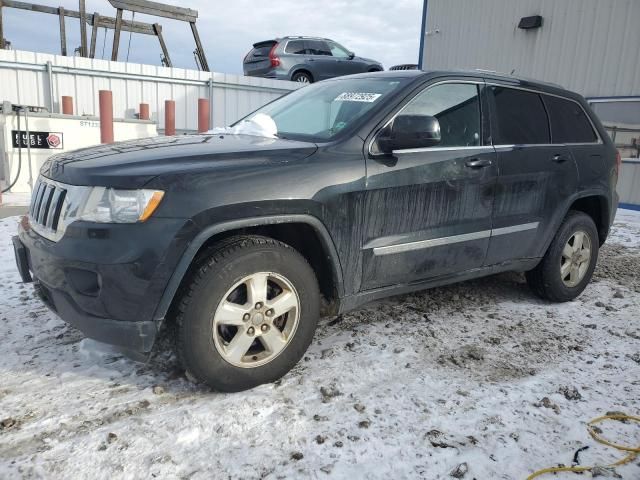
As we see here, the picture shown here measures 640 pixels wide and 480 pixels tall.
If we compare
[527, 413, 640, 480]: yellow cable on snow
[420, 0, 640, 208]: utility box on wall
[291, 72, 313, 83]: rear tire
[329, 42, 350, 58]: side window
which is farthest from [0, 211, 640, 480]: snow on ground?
[329, 42, 350, 58]: side window

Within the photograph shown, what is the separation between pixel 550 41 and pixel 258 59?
24.3 ft

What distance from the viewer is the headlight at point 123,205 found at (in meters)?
2.16

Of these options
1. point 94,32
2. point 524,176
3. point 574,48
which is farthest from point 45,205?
point 94,32

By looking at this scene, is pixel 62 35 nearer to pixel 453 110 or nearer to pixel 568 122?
pixel 453 110

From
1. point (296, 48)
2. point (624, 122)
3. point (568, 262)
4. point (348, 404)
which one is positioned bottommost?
point (348, 404)

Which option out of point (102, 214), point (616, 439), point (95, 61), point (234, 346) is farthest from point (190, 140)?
point (95, 61)

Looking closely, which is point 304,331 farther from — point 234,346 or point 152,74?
point 152,74

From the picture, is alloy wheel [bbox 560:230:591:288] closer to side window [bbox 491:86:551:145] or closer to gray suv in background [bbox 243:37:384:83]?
side window [bbox 491:86:551:145]

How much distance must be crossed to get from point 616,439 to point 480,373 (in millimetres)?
717

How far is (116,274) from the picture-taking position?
215 centimetres

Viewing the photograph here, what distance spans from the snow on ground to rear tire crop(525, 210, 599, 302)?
36cm

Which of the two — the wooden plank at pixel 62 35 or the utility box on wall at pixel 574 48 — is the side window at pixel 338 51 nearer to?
the utility box on wall at pixel 574 48

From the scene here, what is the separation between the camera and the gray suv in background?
1344 cm

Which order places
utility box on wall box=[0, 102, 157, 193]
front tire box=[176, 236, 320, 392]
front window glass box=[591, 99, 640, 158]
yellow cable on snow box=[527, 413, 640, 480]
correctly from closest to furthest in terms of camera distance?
yellow cable on snow box=[527, 413, 640, 480] < front tire box=[176, 236, 320, 392] < utility box on wall box=[0, 102, 157, 193] < front window glass box=[591, 99, 640, 158]
